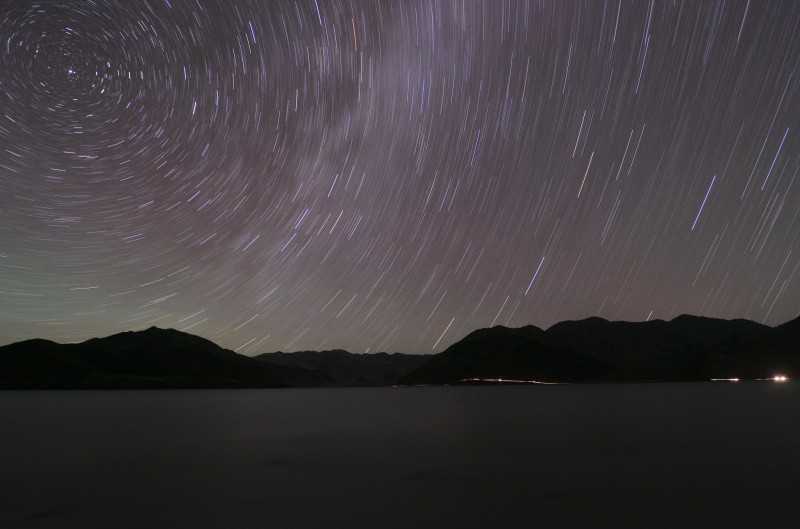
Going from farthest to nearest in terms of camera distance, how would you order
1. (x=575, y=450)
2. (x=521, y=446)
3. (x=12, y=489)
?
1. (x=521, y=446)
2. (x=575, y=450)
3. (x=12, y=489)

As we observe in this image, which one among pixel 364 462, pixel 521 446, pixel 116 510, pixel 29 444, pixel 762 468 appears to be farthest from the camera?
pixel 29 444

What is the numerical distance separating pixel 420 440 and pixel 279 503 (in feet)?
70.8

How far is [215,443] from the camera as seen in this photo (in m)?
38.3

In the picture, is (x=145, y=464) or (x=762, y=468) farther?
(x=145, y=464)

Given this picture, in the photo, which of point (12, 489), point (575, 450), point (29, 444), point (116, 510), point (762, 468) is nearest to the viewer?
point (116, 510)

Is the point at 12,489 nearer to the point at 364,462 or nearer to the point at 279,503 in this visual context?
the point at 279,503

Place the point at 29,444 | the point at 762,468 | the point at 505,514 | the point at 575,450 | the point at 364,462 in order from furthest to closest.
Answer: the point at 29,444 < the point at 575,450 < the point at 364,462 < the point at 762,468 < the point at 505,514

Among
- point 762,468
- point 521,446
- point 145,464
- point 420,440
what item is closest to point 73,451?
point 145,464

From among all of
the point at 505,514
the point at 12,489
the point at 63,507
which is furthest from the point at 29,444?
the point at 505,514

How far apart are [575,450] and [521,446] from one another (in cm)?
358

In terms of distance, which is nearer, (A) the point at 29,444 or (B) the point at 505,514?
(B) the point at 505,514

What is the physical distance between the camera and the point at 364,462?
2691cm

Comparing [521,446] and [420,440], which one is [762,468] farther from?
[420,440]

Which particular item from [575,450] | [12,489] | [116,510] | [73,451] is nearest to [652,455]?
[575,450]
